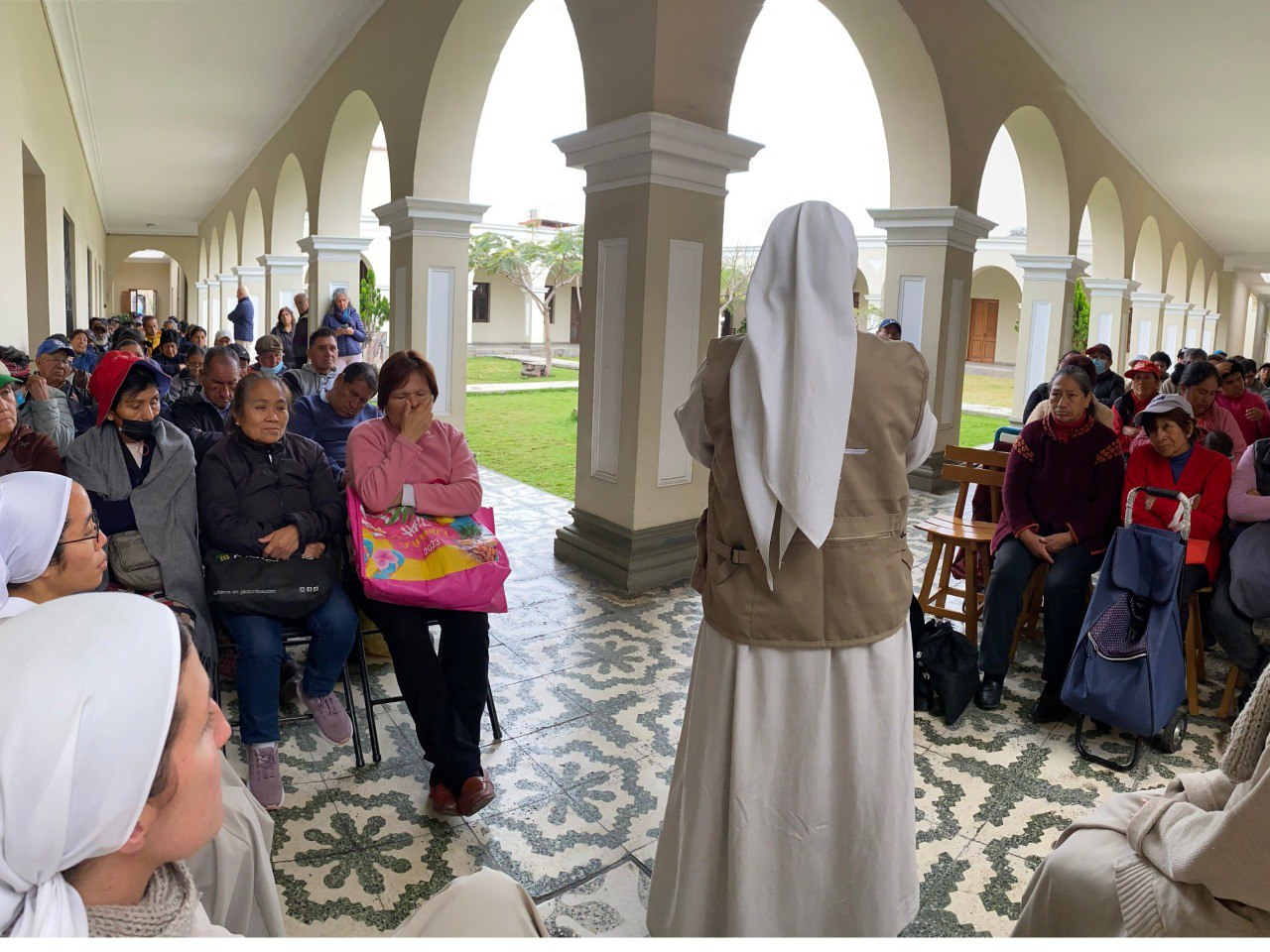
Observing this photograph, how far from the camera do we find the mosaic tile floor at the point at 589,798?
2.57 meters

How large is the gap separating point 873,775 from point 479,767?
4.71 feet

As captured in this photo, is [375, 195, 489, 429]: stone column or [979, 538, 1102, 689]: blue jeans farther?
[375, 195, 489, 429]: stone column

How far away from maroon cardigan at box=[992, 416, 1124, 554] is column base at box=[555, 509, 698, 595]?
1969 mm

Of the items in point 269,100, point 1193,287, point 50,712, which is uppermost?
point 269,100

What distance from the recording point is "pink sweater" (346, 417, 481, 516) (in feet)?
11.0

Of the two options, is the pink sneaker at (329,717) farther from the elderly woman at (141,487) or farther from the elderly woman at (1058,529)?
the elderly woman at (1058,529)

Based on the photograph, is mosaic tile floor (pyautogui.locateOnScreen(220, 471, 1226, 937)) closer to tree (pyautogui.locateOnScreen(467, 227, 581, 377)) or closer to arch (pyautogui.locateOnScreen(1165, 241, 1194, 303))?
arch (pyautogui.locateOnScreen(1165, 241, 1194, 303))

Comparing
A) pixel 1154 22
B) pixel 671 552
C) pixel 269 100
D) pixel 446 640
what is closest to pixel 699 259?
pixel 671 552

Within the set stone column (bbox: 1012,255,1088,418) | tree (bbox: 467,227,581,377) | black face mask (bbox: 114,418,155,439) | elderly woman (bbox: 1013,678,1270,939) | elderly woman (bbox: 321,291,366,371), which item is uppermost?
tree (bbox: 467,227,581,377)

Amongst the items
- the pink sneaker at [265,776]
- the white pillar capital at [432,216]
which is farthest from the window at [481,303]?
the pink sneaker at [265,776]

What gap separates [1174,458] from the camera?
396 centimetres

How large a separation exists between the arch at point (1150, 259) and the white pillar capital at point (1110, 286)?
6.73 ft

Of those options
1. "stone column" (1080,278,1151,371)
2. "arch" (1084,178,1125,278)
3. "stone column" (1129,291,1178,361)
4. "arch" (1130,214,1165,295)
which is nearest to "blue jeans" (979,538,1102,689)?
"arch" (1084,178,1125,278)

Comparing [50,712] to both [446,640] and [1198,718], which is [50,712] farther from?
[1198,718]
